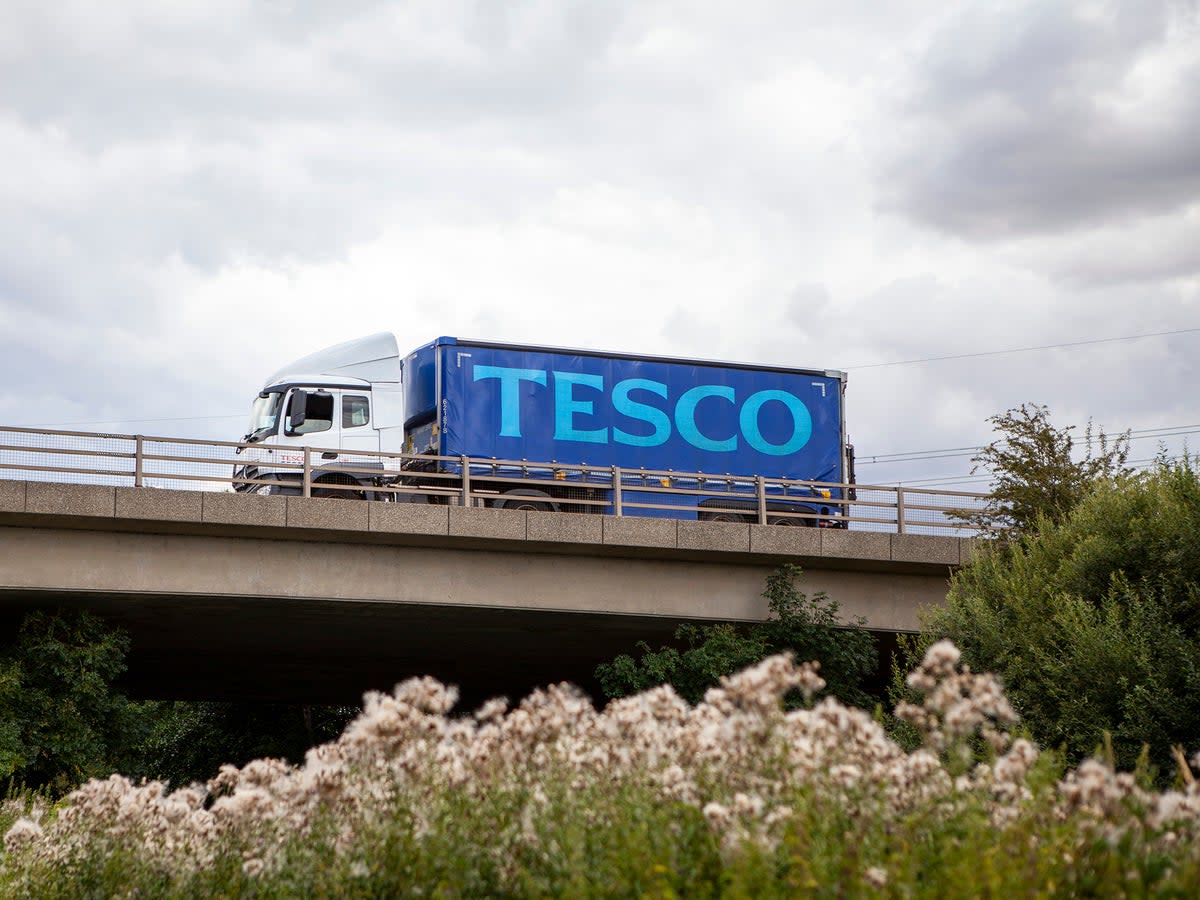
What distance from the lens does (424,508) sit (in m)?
24.5

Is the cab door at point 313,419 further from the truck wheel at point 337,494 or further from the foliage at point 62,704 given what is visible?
the foliage at point 62,704

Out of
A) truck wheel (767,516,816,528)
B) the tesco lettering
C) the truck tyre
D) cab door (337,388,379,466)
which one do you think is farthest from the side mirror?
truck wheel (767,516,816,528)

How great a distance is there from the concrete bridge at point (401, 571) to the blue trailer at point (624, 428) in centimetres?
113

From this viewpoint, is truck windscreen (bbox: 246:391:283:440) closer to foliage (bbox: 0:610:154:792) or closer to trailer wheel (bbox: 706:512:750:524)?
foliage (bbox: 0:610:154:792)

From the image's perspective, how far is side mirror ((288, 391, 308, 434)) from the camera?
93.8ft

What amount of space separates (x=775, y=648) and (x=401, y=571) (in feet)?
24.4

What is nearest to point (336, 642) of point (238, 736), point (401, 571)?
point (401, 571)

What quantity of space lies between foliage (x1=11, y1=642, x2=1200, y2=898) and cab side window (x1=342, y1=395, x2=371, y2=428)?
19913mm

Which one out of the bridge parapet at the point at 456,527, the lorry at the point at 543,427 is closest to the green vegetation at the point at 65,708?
the bridge parapet at the point at 456,527

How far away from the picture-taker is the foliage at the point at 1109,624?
770 inches

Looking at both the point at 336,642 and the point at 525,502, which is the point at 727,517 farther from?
the point at 336,642

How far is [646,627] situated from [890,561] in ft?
16.7

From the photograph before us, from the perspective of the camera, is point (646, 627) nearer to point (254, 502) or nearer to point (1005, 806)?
point (254, 502)

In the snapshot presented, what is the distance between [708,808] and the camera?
6496 mm
